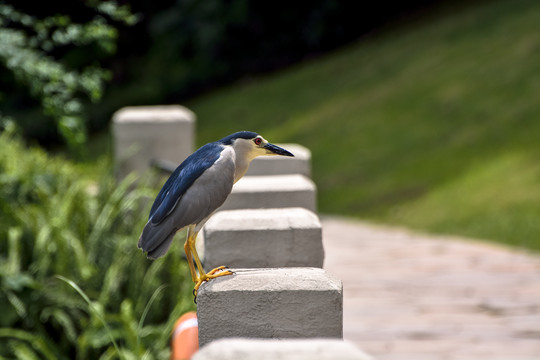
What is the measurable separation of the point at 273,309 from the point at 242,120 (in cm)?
1985

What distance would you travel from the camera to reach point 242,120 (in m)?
22.7

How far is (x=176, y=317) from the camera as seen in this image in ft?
20.2

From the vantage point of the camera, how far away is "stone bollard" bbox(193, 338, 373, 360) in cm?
208

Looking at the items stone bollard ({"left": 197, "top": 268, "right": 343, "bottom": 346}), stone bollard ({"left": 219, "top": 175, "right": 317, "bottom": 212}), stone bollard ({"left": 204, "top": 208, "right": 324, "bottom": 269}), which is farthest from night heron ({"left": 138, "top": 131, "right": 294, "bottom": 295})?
stone bollard ({"left": 219, "top": 175, "right": 317, "bottom": 212})

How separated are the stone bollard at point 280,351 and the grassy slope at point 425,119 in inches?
361

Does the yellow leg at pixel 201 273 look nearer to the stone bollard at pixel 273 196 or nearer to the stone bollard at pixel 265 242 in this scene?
the stone bollard at pixel 265 242

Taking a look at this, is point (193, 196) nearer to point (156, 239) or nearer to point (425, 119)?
point (156, 239)

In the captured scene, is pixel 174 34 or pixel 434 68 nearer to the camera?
pixel 434 68

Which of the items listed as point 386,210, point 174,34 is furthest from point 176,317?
point 174,34

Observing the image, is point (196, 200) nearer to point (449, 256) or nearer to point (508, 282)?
point (508, 282)

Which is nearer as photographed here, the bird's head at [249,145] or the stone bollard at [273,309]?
the stone bollard at [273,309]

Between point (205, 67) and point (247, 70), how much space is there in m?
1.28

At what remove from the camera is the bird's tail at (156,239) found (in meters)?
3.20

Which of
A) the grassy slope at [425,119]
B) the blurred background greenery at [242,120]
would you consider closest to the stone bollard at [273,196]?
the blurred background greenery at [242,120]
